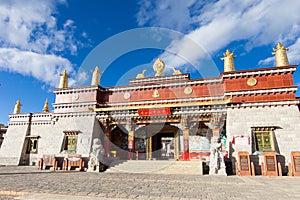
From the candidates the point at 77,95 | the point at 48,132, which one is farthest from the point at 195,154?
the point at 48,132

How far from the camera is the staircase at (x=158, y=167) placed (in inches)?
478

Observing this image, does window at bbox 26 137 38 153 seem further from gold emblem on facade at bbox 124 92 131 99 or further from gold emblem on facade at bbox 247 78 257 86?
gold emblem on facade at bbox 247 78 257 86

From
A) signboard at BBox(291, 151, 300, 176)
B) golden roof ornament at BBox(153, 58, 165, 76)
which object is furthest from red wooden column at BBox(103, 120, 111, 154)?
signboard at BBox(291, 151, 300, 176)

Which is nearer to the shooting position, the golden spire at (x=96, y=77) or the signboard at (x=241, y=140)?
the signboard at (x=241, y=140)

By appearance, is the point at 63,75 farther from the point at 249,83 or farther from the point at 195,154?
the point at 249,83

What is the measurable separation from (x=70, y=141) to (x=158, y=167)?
26.5ft

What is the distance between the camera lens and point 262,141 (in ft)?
41.2

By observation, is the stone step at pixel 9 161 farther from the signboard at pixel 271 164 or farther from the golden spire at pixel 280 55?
the golden spire at pixel 280 55

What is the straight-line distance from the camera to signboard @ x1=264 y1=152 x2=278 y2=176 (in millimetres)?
11010

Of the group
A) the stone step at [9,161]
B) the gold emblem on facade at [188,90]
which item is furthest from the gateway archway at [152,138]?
the stone step at [9,161]

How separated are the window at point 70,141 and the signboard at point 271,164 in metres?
13.7

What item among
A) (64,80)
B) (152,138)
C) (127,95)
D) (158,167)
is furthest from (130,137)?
(64,80)

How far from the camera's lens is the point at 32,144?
1883cm

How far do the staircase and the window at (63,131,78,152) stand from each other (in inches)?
167
